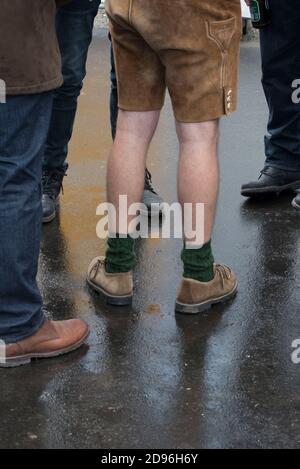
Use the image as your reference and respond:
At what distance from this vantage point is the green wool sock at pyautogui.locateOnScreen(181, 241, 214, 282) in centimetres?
330

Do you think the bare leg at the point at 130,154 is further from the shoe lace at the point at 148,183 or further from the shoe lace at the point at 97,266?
the shoe lace at the point at 148,183

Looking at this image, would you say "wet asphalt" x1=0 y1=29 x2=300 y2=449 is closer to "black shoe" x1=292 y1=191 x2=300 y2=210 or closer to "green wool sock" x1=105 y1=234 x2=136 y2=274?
"black shoe" x1=292 y1=191 x2=300 y2=210

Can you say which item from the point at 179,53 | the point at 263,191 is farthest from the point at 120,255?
the point at 263,191

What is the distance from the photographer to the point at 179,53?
3.03m

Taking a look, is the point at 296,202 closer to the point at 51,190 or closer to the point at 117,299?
the point at 51,190

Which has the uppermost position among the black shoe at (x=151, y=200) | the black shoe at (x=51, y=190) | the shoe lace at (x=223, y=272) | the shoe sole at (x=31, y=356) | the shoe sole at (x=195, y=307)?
the shoe sole at (x=31, y=356)

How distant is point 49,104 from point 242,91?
370 centimetres

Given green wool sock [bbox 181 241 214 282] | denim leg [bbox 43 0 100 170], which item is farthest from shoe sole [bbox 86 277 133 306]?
denim leg [bbox 43 0 100 170]

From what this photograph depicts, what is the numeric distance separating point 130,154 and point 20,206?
63 cm

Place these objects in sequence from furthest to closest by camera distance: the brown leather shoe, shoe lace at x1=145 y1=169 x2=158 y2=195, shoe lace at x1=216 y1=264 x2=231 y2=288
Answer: shoe lace at x1=145 y1=169 x2=158 y2=195
shoe lace at x1=216 y1=264 x2=231 y2=288
the brown leather shoe

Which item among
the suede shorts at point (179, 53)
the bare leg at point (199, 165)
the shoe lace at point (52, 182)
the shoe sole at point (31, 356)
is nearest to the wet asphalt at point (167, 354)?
the shoe sole at point (31, 356)

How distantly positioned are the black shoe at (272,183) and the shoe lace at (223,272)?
1.01 metres

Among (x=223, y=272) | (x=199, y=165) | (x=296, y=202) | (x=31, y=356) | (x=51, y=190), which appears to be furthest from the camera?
(x=296, y=202)

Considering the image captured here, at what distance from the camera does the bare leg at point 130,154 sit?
3252mm
